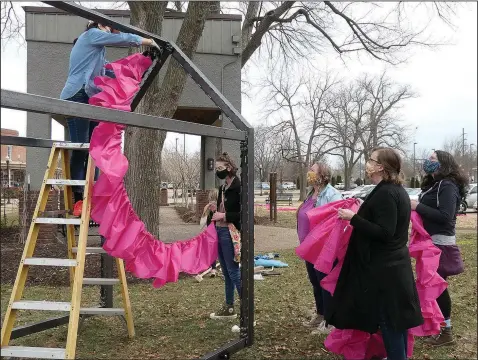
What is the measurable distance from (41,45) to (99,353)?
33.3 ft

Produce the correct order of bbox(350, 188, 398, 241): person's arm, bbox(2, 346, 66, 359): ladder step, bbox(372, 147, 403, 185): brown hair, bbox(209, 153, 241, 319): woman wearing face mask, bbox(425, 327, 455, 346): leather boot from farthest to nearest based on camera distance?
bbox(209, 153, 241, 319): woman wearing face mask
bbox(425, 327, 455, 346): leather boot
bbox(372, 147, 403, 185): brown hair
bbox(350, 188, 398, 241): person's arm
bbox(2, 346, 66, 359): ladder step

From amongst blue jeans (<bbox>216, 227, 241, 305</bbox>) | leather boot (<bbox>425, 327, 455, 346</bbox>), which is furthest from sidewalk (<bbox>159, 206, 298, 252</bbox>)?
leather boot (<bbox>425, 327, 455, 346</bbox>)

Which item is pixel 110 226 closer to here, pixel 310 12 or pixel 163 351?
pixel 163 351

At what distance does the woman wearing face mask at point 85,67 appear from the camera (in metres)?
3.69

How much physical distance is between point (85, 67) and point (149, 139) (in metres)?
4.44

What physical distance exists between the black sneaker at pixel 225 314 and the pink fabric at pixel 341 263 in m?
1.50

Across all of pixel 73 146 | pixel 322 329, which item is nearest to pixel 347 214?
pixel 322 329

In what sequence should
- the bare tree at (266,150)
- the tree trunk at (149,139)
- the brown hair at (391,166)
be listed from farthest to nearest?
the bare tree at (266,150)
the tree trunk at (149,139)
the brown hair at (391,166)

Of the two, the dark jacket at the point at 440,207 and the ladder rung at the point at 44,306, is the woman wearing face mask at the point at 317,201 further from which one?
the ladder rung at the point at 44,306

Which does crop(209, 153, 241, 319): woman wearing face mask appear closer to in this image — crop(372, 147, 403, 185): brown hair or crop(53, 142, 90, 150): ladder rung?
crop(53, 142, 90, 150): ladder rung

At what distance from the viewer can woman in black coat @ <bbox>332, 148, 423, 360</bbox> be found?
10.6 ft

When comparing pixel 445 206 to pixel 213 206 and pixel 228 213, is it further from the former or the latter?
pixel 213 206

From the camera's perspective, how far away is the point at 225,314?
5059 millimetres

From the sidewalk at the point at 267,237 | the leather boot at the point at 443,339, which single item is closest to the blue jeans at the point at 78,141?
the leather boot at the point at 443,339
